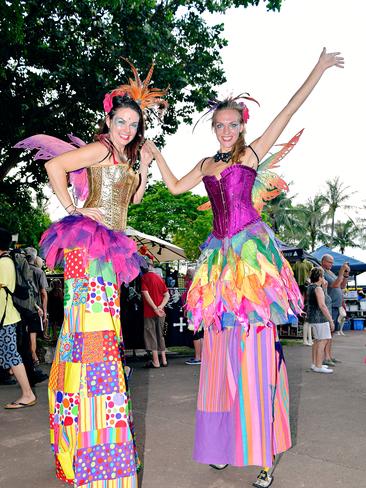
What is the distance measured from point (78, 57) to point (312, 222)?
45.5 meters

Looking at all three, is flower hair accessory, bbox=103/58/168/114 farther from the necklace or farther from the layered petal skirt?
the layered petal skirt

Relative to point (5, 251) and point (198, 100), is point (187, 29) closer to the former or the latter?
point (198, 100)

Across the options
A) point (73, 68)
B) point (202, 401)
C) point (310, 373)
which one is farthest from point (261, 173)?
point (73, 68)

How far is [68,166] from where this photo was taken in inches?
99.0

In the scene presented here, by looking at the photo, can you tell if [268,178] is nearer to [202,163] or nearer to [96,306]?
[202,163]

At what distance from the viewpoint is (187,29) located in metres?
12.6

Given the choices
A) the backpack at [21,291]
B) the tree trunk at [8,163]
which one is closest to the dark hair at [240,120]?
the backpack at [21,291]

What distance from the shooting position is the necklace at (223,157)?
3.04 meters

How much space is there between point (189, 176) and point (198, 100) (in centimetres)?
1050

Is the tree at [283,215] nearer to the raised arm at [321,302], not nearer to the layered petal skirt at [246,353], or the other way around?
the raised arm at [321,302]

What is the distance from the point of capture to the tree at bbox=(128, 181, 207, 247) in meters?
36.0

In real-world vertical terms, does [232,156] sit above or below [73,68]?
below

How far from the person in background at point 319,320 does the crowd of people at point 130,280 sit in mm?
4592

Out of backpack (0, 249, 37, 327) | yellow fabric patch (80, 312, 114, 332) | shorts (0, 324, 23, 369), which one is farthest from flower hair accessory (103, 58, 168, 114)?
shorts (0, 324, 23, 369)
